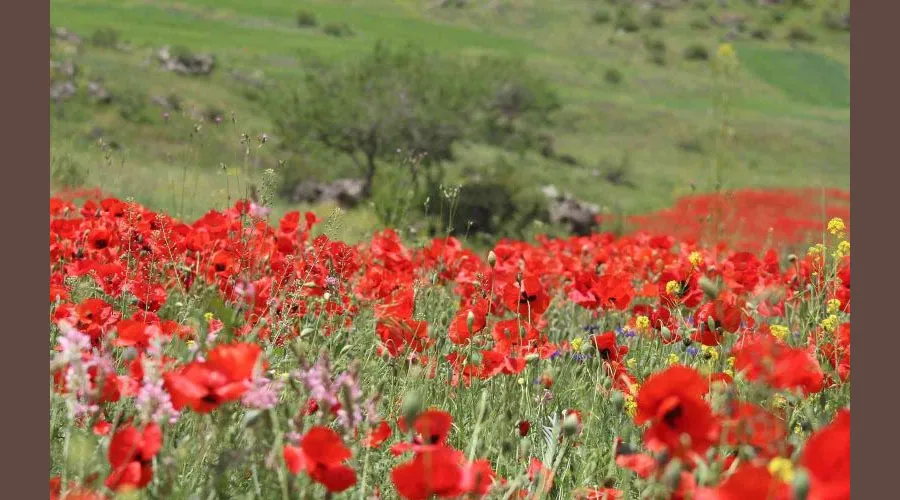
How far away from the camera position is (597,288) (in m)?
2.87

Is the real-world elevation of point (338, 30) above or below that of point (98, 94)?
above

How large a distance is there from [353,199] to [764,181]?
17022mm

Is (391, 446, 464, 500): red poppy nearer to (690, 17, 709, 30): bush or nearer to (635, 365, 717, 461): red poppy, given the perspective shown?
(635, 365, 717, 461): red poppy

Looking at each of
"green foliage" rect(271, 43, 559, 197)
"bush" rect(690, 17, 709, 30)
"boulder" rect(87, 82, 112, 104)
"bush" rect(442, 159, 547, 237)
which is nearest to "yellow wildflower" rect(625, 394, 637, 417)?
"bush" rect(442, 159, 547, 237)

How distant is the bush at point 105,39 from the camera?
111 ft

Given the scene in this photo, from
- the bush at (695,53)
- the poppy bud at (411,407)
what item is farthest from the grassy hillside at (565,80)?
the poppy bud at (411,407)

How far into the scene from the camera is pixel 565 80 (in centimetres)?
4462

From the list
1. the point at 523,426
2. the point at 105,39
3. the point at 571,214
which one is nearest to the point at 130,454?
the point at 523,426

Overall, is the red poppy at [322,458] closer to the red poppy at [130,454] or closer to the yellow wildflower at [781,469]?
the red poppy at [130,454]

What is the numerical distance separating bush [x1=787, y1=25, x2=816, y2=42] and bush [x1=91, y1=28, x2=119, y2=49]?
4062 centimetres

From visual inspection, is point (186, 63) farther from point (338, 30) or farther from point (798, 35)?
point (798, 35)

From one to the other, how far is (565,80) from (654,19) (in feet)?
65.3

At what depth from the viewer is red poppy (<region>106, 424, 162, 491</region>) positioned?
4.01 ft

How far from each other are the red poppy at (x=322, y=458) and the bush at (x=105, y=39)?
35152 millimetres
